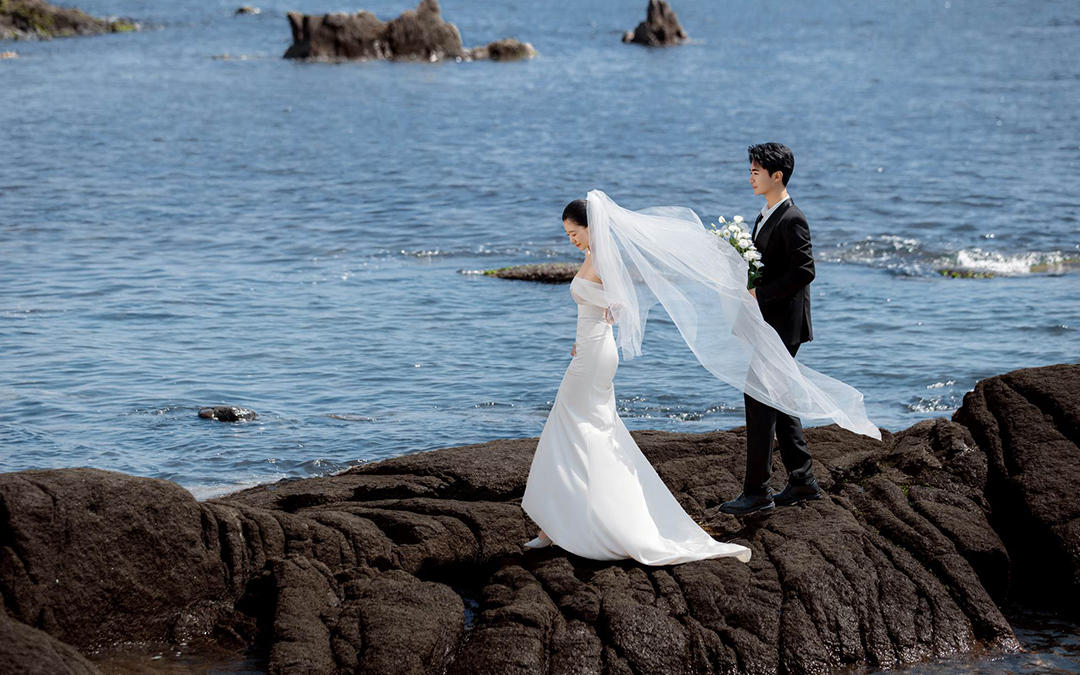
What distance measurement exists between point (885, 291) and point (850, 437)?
1136 centimetres

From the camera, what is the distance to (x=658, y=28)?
250ft

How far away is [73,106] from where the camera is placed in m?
45.0

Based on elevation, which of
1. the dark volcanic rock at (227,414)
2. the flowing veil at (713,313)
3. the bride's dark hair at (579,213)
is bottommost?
the dark volcanic rock at (227,414)

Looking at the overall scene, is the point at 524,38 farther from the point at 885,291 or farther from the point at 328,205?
the point at 885,291

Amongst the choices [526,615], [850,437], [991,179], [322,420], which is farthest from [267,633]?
[991,179]

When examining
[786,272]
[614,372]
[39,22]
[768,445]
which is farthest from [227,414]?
[39,22]

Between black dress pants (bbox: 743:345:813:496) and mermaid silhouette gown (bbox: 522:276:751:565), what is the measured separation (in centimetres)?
86

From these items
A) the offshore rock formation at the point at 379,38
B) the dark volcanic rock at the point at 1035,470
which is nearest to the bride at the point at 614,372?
the dark volcanic rock at the point at 1035,470

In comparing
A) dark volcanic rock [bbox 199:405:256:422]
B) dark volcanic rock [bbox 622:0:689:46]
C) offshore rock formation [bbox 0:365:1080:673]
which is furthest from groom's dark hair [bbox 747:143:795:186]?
dark volcanic rock [bbox 622:0:689:46]

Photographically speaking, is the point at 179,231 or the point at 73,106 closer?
the point at 179,231

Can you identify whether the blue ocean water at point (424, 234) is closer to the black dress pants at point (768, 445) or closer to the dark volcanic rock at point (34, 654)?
the black dress pants at point (768, 445)

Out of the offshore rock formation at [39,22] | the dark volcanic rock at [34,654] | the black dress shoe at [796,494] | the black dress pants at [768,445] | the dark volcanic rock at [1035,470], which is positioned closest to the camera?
the dark volcanic rock at [34,654]

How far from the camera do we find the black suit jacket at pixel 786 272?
28.0ft

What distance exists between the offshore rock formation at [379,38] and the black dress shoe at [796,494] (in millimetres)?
58071
